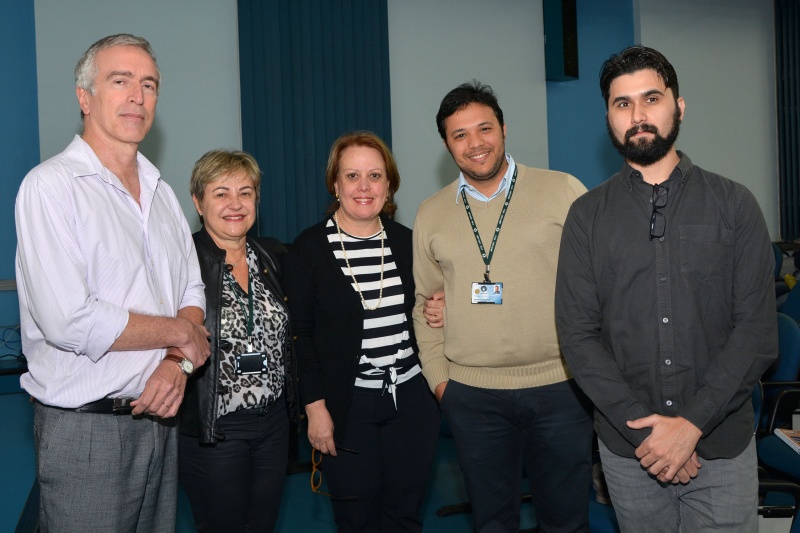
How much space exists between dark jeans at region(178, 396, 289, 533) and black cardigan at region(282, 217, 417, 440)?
18 centimetres

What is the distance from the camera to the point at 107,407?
193 cm

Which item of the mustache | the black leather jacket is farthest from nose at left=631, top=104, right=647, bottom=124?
the black leather jacket

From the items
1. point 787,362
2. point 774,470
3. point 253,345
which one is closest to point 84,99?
point 253,345

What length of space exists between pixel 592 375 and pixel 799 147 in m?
8.14

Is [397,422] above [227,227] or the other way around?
the other way around

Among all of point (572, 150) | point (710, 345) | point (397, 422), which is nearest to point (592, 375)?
point (710, 345)

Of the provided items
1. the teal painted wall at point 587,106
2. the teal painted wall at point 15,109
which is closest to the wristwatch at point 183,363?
the teal painted wall at point 15,109

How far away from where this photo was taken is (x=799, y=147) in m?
8.68

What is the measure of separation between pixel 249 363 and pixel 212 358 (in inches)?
4.8

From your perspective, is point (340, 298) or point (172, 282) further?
point (340, 298)

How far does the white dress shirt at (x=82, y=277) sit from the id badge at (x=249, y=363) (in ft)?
1.12

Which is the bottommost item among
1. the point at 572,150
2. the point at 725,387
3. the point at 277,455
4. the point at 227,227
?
the point at 277,455

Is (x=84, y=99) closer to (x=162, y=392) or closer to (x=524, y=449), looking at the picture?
(x=162, y=392)

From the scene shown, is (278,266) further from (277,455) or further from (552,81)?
(552,81)
